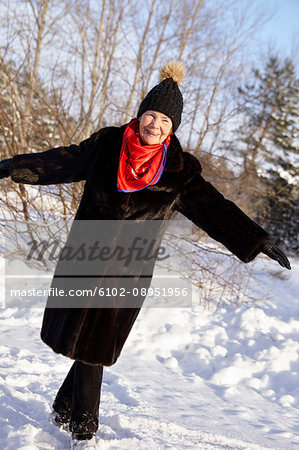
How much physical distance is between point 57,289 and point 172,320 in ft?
9.11

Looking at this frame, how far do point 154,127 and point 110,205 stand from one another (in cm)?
42

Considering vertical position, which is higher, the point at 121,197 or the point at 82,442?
the point at 121,197

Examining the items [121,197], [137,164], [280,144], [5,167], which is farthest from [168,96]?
Result: [280,144]

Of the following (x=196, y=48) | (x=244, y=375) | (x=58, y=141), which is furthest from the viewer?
(x=196, y=48)

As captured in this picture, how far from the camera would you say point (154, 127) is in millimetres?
1806

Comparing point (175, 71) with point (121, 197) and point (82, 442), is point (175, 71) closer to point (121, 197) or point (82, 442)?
point (121, 197)

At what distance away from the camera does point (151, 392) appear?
2.97 meters

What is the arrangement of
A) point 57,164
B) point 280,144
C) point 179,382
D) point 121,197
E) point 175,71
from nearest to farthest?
point 121,197
point 57,164
point 175,71
point 179,382
point 280,144

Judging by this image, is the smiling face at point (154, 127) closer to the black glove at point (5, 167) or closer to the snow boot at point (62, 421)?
the black glove at point (5, 167)

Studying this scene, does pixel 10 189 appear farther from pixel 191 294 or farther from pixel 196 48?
pixel 196 48

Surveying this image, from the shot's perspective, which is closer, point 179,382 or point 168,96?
point 168,96

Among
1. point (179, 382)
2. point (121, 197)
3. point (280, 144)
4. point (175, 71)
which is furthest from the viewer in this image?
point (280, 144)

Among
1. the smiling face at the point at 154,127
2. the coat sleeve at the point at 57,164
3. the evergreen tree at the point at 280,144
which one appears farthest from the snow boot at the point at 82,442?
the evergreen tree at the point at 280,144

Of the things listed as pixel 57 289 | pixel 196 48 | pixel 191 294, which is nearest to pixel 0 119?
pixel 57 289
